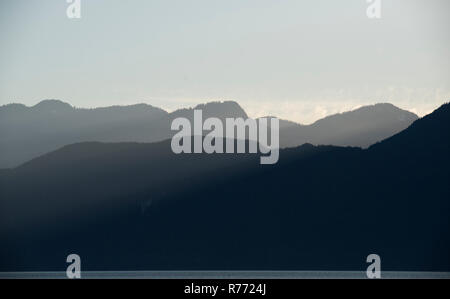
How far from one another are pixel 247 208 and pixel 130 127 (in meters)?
16.1

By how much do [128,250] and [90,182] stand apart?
473 inches

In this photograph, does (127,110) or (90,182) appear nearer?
(127,110)

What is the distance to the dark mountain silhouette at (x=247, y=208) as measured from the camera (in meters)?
91.9

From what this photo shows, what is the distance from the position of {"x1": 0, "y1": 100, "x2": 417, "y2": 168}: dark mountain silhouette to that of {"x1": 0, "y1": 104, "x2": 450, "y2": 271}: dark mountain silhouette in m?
1.53

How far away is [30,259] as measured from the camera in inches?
3848

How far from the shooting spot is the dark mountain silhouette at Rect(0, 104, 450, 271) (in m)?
91.9

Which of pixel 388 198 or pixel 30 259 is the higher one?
pixel 388 198

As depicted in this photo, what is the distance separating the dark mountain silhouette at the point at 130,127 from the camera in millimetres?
90625

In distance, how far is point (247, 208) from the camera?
313 feet

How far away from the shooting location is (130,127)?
3782 inches

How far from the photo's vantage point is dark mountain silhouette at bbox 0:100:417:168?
90.6 metres

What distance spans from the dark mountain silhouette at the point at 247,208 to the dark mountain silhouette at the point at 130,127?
1.53 metres
